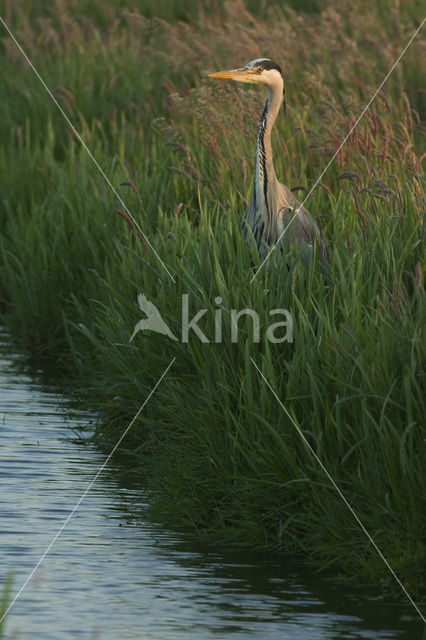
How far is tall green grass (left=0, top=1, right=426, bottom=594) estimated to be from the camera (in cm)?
534

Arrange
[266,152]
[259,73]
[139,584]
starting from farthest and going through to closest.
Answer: [259,73]
[266,152]
[139,584]

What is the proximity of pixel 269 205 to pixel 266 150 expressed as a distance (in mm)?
392

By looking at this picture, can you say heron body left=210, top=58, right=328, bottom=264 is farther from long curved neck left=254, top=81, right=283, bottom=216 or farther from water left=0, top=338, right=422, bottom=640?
water left=0, top=338, right=422, bottom=640

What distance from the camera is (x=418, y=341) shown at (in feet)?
17.4

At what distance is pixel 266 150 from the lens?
25.1 feet

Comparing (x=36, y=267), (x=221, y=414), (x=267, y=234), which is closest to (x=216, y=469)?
(x=221, y=414)

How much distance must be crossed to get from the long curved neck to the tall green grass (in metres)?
0.27

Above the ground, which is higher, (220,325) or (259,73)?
(259,73)

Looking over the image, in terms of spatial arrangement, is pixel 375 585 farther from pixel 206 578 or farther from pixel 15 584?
pixel 15 584

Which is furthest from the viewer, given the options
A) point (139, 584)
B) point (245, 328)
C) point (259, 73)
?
point (259, 73)

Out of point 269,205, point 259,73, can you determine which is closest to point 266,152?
point 269,205

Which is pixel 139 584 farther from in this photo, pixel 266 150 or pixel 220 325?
pixel 266 150

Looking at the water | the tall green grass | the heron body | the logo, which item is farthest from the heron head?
the water

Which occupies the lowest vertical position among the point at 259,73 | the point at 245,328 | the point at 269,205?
the point at 245,328
